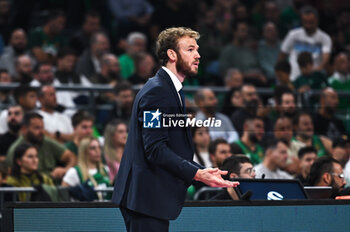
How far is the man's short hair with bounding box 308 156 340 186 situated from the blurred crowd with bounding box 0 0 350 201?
0.01m

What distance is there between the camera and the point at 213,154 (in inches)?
293

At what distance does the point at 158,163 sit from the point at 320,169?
2.55 meters

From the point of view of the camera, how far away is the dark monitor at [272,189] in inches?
206

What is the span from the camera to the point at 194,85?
12.3 metres

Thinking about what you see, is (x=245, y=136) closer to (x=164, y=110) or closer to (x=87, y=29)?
(x=164, y=110)

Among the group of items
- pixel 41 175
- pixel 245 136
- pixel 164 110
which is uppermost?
pixel 164 110

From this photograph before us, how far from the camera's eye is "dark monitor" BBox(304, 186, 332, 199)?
5.66 m

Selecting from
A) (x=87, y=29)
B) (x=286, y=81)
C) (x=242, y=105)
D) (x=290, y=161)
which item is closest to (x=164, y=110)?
(x=290, y=161)

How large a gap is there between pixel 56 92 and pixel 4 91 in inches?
28.6

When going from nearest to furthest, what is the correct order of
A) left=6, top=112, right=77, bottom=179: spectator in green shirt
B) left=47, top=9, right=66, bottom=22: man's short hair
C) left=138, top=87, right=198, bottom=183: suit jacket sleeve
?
1. left=138, top=87, right=198, bottom=183: suit jacket sleeve
2. left=6, top=112, right=77, bottom=179: spectator in green shirt
3. left=47, top=9, right=66, bottom=22: man's short hair

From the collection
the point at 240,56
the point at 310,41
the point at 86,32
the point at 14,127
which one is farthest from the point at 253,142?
the point at 86,32

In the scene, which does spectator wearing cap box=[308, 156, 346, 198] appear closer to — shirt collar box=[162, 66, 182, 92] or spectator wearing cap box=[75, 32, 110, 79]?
shirt collar box=[162, 66, 182, 92]

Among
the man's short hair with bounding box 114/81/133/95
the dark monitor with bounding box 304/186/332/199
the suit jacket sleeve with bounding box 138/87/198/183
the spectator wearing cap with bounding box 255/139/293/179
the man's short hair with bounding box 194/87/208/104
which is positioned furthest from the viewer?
the man's short hair with bounding box 114/81/133/95

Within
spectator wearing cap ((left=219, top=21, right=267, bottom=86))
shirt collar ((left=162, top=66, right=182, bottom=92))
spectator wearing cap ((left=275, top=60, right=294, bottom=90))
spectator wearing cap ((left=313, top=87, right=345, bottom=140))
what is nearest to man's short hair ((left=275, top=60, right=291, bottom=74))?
spectator wearing cap ((left=275, top=60, right=294, bottom=90))
